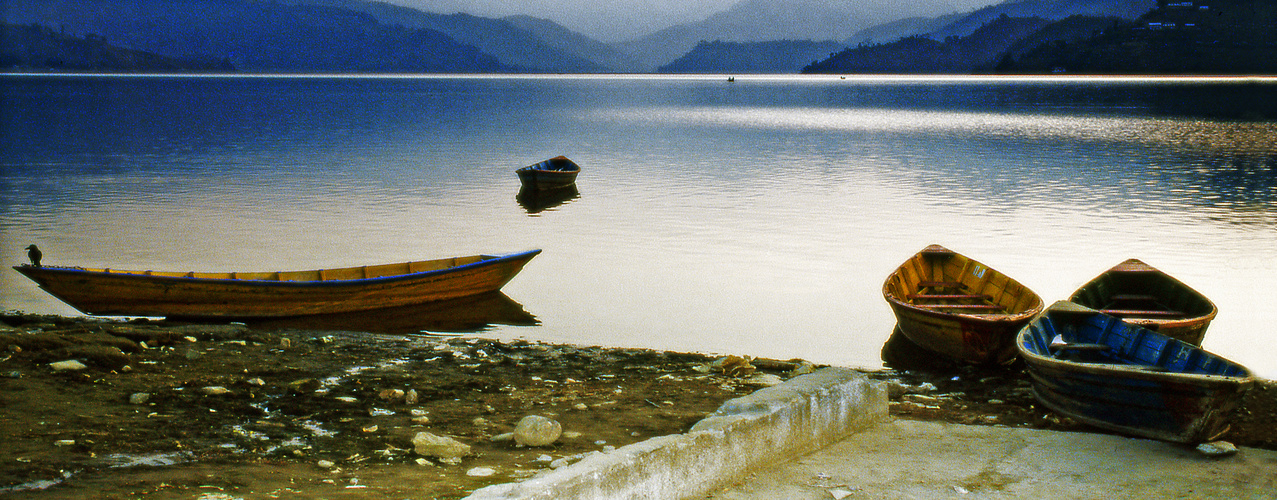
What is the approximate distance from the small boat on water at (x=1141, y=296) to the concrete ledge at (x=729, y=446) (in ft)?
20.3

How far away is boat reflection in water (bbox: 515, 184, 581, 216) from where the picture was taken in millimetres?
28719

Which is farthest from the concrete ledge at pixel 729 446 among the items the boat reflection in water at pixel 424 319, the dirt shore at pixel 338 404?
the boat reflection in water at pixel 424 319

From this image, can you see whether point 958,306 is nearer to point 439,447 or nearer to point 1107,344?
point 1107,344

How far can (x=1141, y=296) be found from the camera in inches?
486

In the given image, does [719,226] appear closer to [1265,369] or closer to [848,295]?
[848,295]

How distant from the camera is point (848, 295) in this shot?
16.2m

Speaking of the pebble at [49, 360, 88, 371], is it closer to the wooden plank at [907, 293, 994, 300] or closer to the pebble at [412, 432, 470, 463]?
the pebble at [412, 432, 470, 463]

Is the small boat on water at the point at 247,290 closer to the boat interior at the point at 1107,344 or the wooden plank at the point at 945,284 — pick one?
the wooden plank at the point at 945,284

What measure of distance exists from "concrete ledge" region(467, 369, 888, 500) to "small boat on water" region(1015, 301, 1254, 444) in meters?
2.12

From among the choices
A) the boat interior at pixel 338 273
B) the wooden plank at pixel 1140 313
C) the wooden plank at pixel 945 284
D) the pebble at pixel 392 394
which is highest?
the boat interior at pixel 338 273

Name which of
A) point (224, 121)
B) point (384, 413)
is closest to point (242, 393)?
point (384, 413)

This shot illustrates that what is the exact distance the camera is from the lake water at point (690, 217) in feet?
50.4

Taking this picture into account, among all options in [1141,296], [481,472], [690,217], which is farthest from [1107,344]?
[690,217]

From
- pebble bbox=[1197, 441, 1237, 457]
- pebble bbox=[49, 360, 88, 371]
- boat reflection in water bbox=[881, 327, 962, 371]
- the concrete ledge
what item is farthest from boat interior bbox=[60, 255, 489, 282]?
pebble bbox=[1197, 441, 1237, 457]
